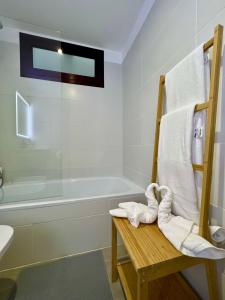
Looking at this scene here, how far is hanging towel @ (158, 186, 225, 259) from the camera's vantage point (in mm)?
610

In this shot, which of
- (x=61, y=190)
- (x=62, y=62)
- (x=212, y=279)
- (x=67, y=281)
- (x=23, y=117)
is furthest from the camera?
(x=62, y=62)

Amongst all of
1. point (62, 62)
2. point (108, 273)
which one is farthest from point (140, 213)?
point (62, 62)

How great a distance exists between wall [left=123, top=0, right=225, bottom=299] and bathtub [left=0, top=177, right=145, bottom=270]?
1.85 feet

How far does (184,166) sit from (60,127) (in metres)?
1.65

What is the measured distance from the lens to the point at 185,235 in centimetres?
69

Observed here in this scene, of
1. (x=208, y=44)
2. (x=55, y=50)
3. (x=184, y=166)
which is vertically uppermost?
(x=55, y=50)

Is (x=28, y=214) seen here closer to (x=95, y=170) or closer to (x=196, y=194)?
(x=95, y=170)

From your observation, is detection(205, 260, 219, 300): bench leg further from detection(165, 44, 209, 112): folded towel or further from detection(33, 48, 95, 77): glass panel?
detection(33, 48, 95, 77): glass panel

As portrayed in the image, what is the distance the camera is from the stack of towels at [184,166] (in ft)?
2.35

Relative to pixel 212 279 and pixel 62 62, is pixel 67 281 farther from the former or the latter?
pixel 62 62

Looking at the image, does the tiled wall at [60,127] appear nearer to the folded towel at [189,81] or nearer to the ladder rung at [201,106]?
the folded towel at [189,81]

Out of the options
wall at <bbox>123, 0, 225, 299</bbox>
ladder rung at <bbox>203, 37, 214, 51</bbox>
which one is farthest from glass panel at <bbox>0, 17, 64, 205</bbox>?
ladder rung at <bbox>203, 37, 214, 51</bbox>

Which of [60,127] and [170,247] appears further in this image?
[60,127]

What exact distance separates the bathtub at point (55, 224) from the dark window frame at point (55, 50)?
1.46 m
